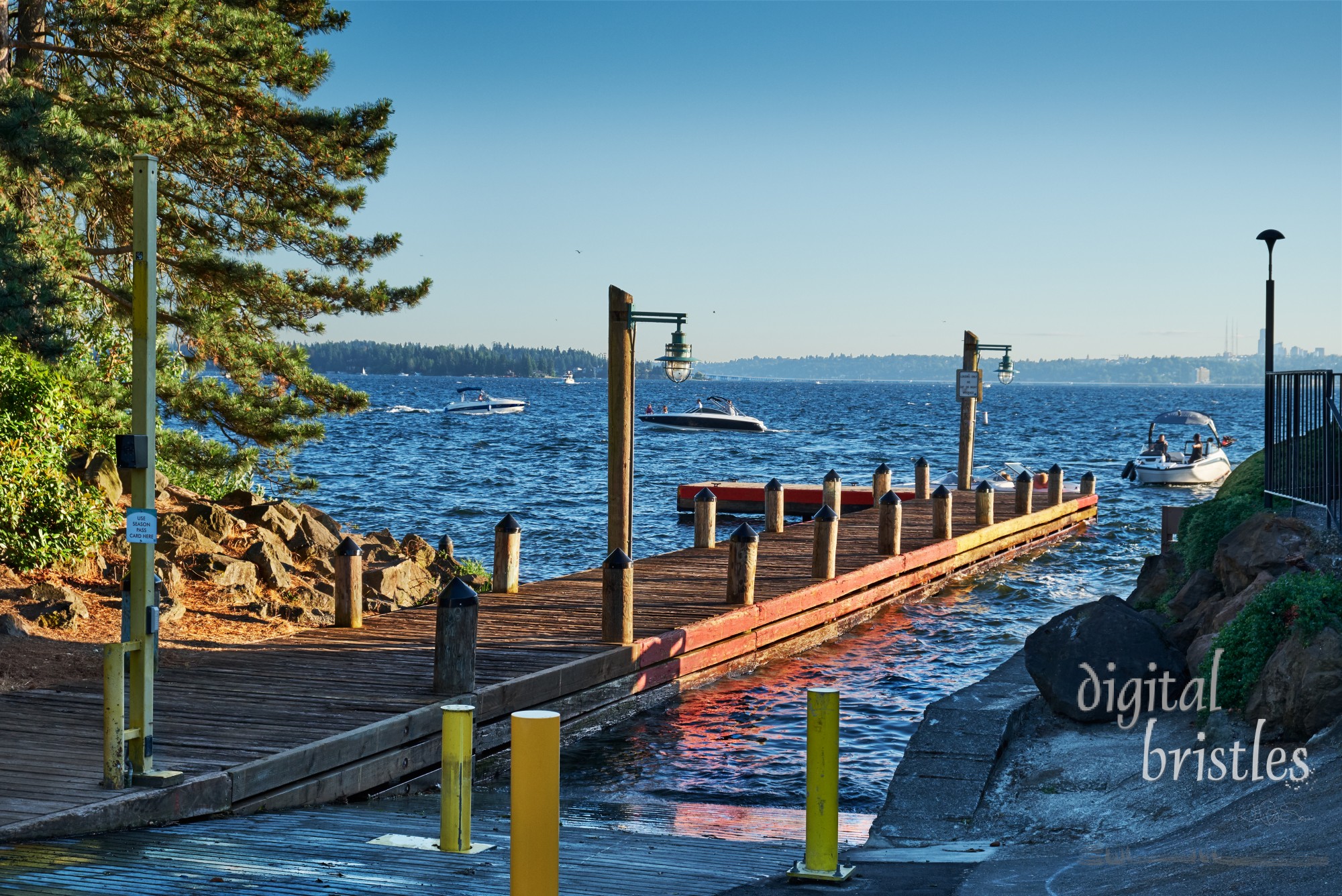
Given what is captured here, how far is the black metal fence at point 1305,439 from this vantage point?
1044 cm

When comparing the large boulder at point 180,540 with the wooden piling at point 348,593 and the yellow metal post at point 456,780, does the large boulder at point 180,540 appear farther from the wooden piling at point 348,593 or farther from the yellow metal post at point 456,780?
the yellow metal post at point 456,780

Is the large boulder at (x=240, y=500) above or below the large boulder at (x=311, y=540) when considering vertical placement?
above

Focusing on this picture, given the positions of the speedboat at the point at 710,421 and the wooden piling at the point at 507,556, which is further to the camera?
the speedboat at the point at 710,421

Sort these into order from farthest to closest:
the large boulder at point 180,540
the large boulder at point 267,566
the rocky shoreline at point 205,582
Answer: the large boulder at point 267,566, the large boulder at point 180,540, the rocky shoreline at point 205,582

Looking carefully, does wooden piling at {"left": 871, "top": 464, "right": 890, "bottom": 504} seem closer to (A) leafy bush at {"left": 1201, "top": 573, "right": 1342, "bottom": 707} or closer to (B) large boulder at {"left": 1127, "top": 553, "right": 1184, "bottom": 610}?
(B) large boulder at {"left": 1127, "top": 553, "right": 1184, "bottom": 610}

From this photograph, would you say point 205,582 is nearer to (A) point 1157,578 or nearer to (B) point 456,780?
(B) point 456,780

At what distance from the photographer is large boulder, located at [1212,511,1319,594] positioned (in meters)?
10.0

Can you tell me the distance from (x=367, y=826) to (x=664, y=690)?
5.80m

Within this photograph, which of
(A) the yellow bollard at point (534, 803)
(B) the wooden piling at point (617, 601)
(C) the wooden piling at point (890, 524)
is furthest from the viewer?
(C) the wooden piling at point (890, 524)

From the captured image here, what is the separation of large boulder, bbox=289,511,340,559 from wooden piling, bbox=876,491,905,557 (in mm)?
7844

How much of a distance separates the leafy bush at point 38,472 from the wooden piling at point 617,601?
16.7 ft

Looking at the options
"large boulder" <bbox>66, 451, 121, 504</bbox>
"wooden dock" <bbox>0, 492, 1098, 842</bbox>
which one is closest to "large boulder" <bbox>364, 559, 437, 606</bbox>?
"wooden dock" <bbox>0, 492, 1098, 842</bbox>

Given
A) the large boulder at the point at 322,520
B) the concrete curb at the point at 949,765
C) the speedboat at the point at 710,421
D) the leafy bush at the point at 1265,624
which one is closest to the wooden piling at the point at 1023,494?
the large boulder at the point at 322,520


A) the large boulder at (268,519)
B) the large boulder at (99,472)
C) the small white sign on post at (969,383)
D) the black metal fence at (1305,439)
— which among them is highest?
the small white sign on post at (969,383)
